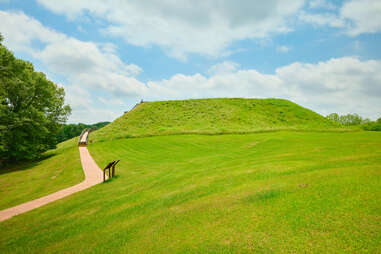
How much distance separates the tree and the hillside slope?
Result: 12.0 metres

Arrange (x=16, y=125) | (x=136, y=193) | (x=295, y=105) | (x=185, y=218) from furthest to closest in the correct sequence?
(x=295, y=105)
(x=16, y=125)
(x=136, y=193)
(x=185, y=218)

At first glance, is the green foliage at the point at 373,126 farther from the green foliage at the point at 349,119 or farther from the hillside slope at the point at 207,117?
the green foliage at the point at 349,119

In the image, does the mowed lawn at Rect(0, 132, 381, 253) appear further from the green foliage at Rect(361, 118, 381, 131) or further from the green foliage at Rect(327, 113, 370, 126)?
the green foliage at Rect(327, 113, 370, 126)

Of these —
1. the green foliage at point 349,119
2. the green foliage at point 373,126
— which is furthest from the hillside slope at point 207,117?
the green foliage at point 349,119

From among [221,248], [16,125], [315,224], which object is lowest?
[221,248]

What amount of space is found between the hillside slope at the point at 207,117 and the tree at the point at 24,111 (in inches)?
471

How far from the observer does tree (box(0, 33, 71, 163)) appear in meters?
23.0

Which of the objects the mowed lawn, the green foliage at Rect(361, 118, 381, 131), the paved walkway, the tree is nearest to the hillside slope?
the green foliage at Rect(361, 118, 381, 131)

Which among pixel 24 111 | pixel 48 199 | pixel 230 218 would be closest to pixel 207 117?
pixel 24 111

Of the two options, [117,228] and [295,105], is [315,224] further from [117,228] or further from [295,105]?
[295,105]

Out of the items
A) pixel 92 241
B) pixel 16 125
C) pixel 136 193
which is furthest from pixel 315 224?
pixel 16 125

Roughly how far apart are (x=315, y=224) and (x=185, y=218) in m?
3.50

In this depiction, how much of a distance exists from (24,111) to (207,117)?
115 feet

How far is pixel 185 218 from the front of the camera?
6.05 metres
